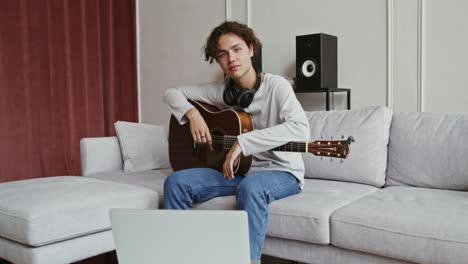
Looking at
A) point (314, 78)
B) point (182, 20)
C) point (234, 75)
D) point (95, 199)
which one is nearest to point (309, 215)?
point (234, 75)

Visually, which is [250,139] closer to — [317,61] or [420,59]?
[317,61]

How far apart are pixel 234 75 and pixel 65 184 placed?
975 mm

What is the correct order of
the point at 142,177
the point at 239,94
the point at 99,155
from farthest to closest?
the point at 99,155 < the point at 142,177 < the point at 239,94

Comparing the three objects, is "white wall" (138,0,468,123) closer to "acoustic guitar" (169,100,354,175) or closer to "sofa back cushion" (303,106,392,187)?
"sofa back cushion" (303,106,392,187)

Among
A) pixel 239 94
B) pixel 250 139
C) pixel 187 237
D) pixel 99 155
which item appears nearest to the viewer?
pixel 187 237

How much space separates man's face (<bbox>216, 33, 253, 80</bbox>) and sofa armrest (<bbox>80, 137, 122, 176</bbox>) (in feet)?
3.72

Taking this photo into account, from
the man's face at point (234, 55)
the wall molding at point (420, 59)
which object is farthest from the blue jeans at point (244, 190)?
Answer: the wall molding at point (420, 59)

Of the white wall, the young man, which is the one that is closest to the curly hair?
the young man

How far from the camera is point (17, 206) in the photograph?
169 centimetres

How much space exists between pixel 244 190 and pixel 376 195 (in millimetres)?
622

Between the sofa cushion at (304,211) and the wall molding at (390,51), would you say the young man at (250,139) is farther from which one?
the wall molding at (390,51)

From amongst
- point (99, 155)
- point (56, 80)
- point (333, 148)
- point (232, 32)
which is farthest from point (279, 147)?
point (56, 80)

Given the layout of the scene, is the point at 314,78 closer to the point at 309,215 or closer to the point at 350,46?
the point at 350,46

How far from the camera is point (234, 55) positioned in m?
1.93
